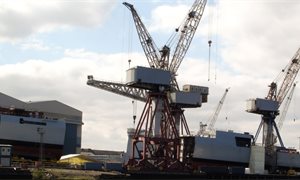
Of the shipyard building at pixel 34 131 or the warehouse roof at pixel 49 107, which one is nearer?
the shipyard building at pixel 34 131

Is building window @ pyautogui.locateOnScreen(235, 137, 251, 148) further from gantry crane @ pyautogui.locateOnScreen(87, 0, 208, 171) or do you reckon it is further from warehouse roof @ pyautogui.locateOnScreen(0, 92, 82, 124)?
warehouse roof @ pyautogui.locateOnScreen(0, 92, 82, 124)

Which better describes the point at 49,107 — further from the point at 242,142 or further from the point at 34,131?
the point at 242,142

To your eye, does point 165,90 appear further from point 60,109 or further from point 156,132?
point 60,109

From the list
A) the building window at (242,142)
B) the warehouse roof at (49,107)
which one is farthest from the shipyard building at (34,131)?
the building window at (242,142)

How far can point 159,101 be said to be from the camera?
113m

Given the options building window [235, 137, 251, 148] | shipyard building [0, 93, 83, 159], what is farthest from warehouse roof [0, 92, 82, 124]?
building window [235, 137, 251, 148]

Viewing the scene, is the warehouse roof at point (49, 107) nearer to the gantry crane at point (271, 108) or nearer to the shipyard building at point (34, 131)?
the shipyard building at point (34, 131)

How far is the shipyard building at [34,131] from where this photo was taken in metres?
117

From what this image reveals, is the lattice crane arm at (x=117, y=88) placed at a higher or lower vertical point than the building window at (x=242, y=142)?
higher

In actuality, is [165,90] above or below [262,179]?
above

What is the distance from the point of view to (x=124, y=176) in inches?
3118

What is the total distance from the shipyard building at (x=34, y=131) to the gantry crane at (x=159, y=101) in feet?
49.7

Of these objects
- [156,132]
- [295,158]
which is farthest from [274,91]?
[156,132]

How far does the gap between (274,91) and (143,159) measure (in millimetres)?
55342
